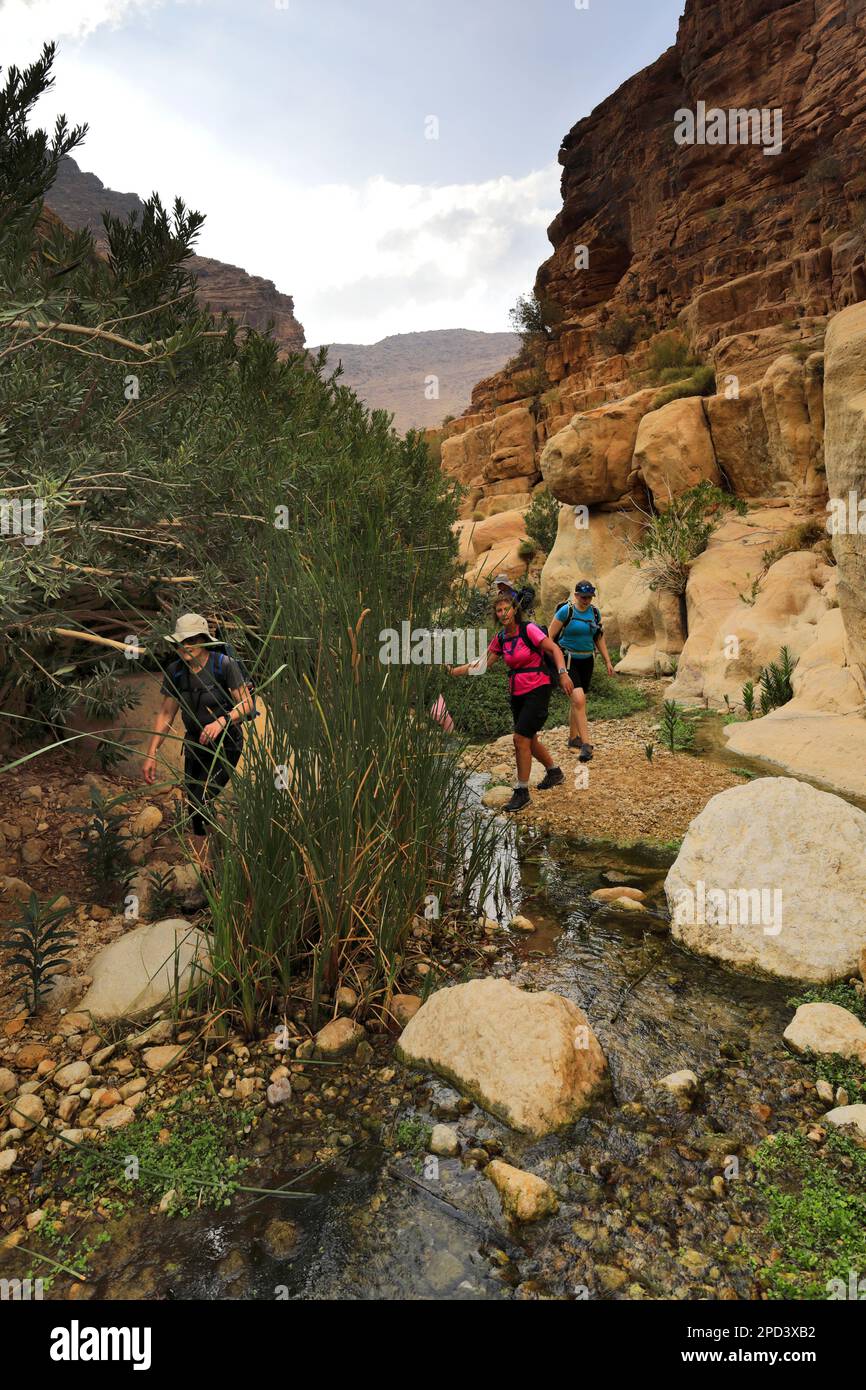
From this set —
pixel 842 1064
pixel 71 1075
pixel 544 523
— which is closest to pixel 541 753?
pixel 842 1064

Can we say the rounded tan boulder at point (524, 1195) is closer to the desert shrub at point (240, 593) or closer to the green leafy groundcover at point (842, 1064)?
the desert shrub at point (240, 593)

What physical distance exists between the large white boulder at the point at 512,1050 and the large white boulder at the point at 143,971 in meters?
0.92

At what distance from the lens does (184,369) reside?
13.6 feet

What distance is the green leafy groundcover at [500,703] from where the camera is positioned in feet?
29.2

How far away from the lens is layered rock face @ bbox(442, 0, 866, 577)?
13.1 m

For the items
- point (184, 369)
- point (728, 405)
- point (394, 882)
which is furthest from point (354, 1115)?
point (728, 405)

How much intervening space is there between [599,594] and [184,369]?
1108cm

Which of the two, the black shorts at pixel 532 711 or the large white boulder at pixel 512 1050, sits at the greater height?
the black shorts at pixel 532 711

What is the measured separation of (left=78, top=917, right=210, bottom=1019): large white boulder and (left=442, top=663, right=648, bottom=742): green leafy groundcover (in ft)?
17.4

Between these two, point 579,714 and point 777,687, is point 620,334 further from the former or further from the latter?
point 579,714

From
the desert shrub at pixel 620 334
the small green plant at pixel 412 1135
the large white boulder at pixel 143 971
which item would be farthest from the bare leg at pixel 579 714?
the desert shrub at pixel 620 334

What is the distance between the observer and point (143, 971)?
2916mm

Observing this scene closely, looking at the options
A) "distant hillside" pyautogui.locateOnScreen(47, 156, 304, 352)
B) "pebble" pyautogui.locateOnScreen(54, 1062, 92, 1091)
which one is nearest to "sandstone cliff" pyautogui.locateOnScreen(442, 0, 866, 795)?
"pebble" pyautogui.locateOnScreen(54, 1062, 92, 1091)
